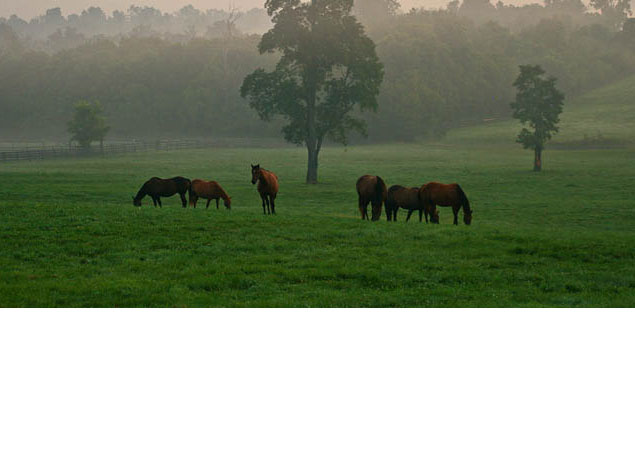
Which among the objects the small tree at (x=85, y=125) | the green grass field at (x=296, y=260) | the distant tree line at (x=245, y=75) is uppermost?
the distant tree line at (x=245, y=75)

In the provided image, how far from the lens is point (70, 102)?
89.2m

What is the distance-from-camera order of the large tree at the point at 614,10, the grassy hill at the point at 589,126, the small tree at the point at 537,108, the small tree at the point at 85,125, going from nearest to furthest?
the small tree at the point at 537,108, the small tree at the point at 85,125, the grassy hill at the point at 589,126, the large tree at the point at 614,10

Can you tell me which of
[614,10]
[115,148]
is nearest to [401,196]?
[115,148]

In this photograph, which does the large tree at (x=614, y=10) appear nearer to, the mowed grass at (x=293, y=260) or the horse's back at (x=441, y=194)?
the mowed grass at (x=293, y=260)

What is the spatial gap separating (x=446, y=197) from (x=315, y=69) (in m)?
25.1

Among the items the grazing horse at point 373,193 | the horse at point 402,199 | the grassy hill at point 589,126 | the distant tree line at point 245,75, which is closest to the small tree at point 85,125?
the distant tree line at point 245,75

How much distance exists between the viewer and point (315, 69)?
148ft

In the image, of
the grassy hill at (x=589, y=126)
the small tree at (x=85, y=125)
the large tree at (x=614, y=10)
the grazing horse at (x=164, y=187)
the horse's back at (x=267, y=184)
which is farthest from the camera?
the large tree at (x=614, y=10)

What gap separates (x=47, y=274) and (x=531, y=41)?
399ft

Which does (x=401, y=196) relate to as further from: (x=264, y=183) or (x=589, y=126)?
(x=589, y=126)

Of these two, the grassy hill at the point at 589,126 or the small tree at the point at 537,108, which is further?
the grassy hill at the point at 589,126

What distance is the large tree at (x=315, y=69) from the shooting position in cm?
4441

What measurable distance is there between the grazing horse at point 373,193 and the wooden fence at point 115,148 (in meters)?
47.8

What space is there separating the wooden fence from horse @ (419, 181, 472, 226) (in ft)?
165
